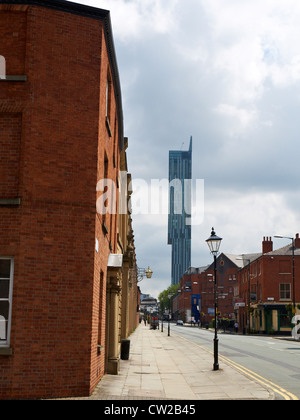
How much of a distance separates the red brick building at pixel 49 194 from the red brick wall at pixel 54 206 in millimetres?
24

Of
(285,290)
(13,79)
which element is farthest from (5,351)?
(285,290)

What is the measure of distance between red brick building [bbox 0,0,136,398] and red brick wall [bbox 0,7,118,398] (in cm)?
2

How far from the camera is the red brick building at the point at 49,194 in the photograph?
37.9 ft

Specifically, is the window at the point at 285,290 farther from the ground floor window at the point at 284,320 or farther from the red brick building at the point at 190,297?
the red brick building at the point at 190,297

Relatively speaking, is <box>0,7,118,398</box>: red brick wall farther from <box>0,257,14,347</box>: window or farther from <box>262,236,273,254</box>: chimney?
<box>262,236,273,254</box>: chimney

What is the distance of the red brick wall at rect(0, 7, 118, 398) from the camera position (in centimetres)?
1153

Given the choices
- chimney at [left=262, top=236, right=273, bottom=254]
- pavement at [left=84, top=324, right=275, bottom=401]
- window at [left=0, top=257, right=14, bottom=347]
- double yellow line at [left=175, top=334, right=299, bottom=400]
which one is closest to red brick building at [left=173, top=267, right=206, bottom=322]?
chimney at [left=262, top=236, right=273, bottom=254]

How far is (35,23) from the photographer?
42.0 feet

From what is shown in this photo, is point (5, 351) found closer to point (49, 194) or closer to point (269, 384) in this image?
point (49, 194)

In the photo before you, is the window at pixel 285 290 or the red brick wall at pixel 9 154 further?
the window at pixel 285 290

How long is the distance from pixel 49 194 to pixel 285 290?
64.6 metres

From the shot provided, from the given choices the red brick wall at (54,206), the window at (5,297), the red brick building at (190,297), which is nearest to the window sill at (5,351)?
the red brick wall at (54,206)

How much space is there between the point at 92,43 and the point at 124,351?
594 inches
